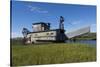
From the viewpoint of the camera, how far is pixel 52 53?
222cm

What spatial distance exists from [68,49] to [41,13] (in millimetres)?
533

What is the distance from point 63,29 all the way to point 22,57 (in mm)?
575

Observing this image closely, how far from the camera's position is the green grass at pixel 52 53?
2113mm

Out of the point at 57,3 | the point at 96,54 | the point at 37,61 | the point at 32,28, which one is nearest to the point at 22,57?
the point at 37,61

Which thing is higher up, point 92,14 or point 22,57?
point 92,14

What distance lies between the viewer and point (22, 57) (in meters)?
2.12

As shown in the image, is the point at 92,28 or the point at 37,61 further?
the point at 92,28

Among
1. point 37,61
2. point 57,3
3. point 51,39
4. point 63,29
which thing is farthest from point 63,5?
point 37,61

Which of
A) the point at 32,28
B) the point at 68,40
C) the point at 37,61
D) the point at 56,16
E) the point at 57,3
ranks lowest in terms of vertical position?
the point at 37,61

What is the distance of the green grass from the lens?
6.93ft

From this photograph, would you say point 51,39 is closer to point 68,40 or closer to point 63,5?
point 68,40
